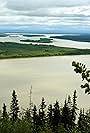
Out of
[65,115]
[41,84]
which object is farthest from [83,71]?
[41,84]

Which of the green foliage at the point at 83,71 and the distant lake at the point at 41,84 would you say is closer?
the green foliage at the point at 83,71

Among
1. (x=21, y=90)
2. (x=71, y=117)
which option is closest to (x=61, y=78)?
(x=21, y=90)

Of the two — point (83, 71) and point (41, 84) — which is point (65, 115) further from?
point (83, 71)

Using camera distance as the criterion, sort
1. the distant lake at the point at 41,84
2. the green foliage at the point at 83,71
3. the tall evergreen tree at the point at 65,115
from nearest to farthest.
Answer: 1. the green foliage at the point at 83,71
2. the tall evergreen tree at the point at 65,115
3. the distant lake at the point at 41,84

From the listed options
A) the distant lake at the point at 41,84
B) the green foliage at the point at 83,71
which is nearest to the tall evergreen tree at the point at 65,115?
the distant lake at the point at 41,84

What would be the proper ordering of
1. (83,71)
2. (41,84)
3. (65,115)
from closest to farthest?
1. (83,71)
2. (65,115)
3. (41,84)

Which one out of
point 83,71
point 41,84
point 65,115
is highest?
point 83,71

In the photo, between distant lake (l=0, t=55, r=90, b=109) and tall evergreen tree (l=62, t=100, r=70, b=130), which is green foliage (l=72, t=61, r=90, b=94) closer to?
tall evergreen tree (l=62, t=100, r=70, b=130)

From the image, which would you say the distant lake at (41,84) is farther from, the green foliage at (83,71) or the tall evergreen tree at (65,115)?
the green foliage at (83,71)

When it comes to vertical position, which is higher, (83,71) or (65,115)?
(83,71)

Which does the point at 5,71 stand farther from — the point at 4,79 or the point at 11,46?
the point at 11,46

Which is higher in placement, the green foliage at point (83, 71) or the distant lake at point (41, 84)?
the green foliage at point (83, 71)
